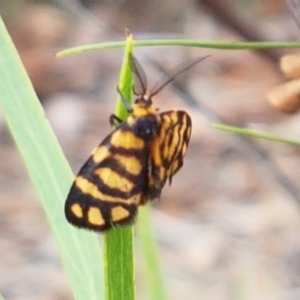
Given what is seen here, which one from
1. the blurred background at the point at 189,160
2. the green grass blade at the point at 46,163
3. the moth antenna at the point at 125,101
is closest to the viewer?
the moth antenna at the point at 125,101

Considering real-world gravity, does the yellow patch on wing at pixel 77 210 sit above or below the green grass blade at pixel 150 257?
below

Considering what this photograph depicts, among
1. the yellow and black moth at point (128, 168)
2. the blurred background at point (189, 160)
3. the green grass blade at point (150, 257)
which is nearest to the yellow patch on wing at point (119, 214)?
the yellow and black moth at point (128, 168)

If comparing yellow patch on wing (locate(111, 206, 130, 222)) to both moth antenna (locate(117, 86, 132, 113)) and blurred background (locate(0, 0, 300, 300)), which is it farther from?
blurred background (locate(0, 0, 300, 300))

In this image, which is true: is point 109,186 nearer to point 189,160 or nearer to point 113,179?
point 113,179

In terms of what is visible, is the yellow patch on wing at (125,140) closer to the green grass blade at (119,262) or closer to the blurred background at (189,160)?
the green grass blade at (119,262)

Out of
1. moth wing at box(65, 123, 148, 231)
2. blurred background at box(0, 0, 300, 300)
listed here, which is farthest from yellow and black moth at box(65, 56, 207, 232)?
blurred background at box(0, 0, 300, 300)

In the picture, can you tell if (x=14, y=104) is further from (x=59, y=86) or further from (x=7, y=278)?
(x=59, y=86)

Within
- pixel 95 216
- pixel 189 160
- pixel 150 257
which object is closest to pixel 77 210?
pixel 95 216
